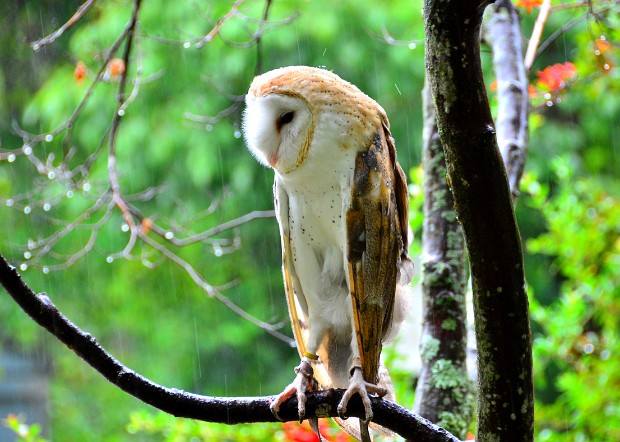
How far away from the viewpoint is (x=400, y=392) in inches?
109

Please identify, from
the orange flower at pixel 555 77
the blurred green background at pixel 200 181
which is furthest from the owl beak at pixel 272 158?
the blurred green background at pixel 200 181

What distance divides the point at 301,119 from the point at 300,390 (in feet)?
1.73

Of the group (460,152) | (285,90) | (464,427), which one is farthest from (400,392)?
(460,152)

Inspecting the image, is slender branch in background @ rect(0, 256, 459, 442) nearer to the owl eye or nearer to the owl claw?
the owl claw

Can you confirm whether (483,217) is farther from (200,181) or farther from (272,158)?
(200,181)

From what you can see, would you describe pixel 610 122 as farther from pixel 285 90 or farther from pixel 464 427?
pixel 285 90

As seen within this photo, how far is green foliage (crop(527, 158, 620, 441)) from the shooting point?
308 cm

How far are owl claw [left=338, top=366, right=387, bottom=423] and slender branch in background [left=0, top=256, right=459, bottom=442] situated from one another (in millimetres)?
10

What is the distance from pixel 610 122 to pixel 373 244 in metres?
4.11

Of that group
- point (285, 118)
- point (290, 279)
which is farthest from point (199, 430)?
point (285, 118)

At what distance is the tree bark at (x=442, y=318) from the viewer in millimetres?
1943

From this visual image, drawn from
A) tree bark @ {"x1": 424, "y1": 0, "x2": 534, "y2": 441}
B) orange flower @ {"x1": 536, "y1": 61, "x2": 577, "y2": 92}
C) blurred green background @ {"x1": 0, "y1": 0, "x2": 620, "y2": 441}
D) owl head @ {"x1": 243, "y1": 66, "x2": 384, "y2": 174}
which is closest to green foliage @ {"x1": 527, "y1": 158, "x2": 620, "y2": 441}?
blurred green background @ {"x1": 0, "y1": 0, "x2": 620, "y2": 441}

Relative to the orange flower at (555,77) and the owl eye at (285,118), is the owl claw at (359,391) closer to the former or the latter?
the owl eye at (285,118)

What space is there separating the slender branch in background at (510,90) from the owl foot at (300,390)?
71cm
